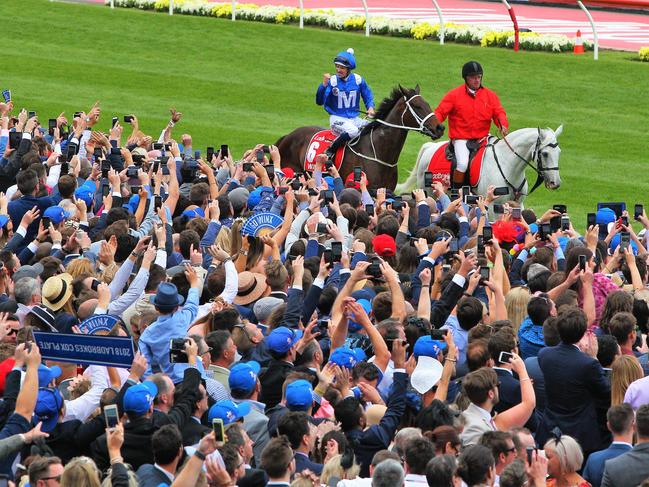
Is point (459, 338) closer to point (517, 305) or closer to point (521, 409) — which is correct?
point (517, 305)

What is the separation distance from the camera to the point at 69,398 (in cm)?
795

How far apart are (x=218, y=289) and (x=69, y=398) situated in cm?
193

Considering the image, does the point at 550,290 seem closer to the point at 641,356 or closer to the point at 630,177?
the point at 641,356

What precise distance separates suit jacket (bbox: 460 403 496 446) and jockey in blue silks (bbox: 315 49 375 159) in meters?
10.1

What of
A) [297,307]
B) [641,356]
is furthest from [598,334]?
[297,307]

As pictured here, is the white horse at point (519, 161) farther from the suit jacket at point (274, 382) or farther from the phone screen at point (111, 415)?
the phone screen at point (111, 415)

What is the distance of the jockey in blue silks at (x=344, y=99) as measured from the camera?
56.5 feet

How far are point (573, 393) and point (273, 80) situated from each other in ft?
59.2

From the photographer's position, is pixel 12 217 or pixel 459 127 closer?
pixel 12 217

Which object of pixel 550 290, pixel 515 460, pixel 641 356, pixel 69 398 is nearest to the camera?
pixel 515 460

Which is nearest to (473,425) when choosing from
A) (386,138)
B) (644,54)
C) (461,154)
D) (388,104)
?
(461,154)

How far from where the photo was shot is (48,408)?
725 centimetres

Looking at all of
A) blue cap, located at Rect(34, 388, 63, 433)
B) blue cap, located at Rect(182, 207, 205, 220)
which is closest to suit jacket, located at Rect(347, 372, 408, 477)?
blue cap, located at Rect(34, 388, 63, 433)

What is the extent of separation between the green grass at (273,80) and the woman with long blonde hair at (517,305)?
8.44 meters
